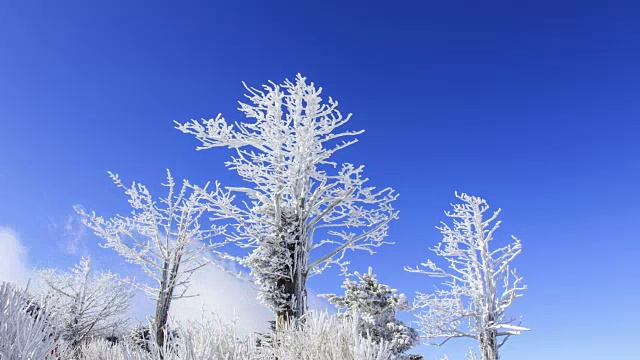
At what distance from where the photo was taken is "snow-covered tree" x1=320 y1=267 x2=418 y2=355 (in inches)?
701

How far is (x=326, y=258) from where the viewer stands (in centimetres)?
1096

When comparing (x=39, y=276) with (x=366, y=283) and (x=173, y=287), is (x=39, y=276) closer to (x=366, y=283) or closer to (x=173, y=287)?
(x=173, y=287)

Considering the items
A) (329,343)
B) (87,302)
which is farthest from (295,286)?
(87,302)

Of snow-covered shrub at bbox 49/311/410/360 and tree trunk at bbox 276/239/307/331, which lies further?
tree trunk at bbox 276/239/307/331

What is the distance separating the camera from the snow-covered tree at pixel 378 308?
17.8m

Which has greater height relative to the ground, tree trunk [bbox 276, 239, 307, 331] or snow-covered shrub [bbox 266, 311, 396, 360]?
tree trunk [bbox 276, 239, 307, 331]

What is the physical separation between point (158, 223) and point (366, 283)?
9.25 m

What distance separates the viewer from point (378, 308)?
18547 millimetres

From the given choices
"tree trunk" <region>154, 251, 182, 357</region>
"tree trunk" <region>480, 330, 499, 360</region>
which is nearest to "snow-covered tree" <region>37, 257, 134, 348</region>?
"tree trunk" <region>154, 251, 182, 357</region>

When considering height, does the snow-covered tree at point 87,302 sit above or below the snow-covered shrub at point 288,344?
above

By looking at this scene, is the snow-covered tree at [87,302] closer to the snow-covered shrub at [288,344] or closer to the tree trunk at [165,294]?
the tree trunk at [165,294]

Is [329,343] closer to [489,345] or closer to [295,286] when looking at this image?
[295,286]

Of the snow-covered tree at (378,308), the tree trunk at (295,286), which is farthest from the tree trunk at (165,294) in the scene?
the snow-covered tree at (378,308)

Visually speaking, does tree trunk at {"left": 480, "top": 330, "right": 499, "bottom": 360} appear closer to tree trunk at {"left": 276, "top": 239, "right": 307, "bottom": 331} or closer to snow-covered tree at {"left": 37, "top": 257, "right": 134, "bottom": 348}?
tree trunk at {"left": 276, "top": 239, "right": 307, "bottom": 331}
